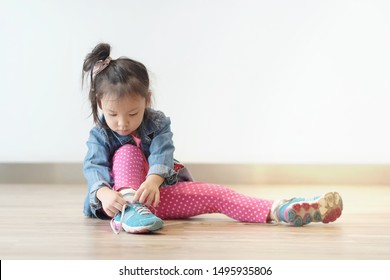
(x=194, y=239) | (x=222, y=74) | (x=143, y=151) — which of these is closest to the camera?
Result: (x=194, y=239)

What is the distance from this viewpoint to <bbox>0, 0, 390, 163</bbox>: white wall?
3.62 m

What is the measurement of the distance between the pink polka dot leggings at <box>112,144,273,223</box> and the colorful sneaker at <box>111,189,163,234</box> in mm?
113

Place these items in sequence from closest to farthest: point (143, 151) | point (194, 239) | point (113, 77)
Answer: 1. point (194, 239)
2. point (113, 77)
3. point (143, 151)

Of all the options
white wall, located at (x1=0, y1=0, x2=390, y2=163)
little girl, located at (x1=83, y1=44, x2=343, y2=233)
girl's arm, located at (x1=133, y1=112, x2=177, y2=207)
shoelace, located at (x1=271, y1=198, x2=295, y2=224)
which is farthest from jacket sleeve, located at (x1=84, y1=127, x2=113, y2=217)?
white wall, located at (x1=0, y1=0, x2=390, y2=163)

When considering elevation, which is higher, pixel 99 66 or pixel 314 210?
pixel 99 66

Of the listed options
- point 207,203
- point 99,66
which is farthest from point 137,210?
point 99,66

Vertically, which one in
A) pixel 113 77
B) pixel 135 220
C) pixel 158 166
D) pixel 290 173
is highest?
pixel 113 77

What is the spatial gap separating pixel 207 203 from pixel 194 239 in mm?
322

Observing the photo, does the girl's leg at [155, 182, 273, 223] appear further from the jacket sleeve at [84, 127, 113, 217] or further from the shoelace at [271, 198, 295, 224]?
the jacket sleeve at [84, 127, 113, 217]

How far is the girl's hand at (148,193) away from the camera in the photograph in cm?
188

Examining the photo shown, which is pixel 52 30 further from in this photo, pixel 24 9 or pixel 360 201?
pixel 360 201

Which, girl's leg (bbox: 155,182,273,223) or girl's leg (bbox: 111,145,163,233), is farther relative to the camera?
girl's leg (bbox: 155,182,273,223)

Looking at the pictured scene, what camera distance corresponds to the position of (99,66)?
205 centimetres

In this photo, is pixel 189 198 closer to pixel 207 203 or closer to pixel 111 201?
pixel 207 203
